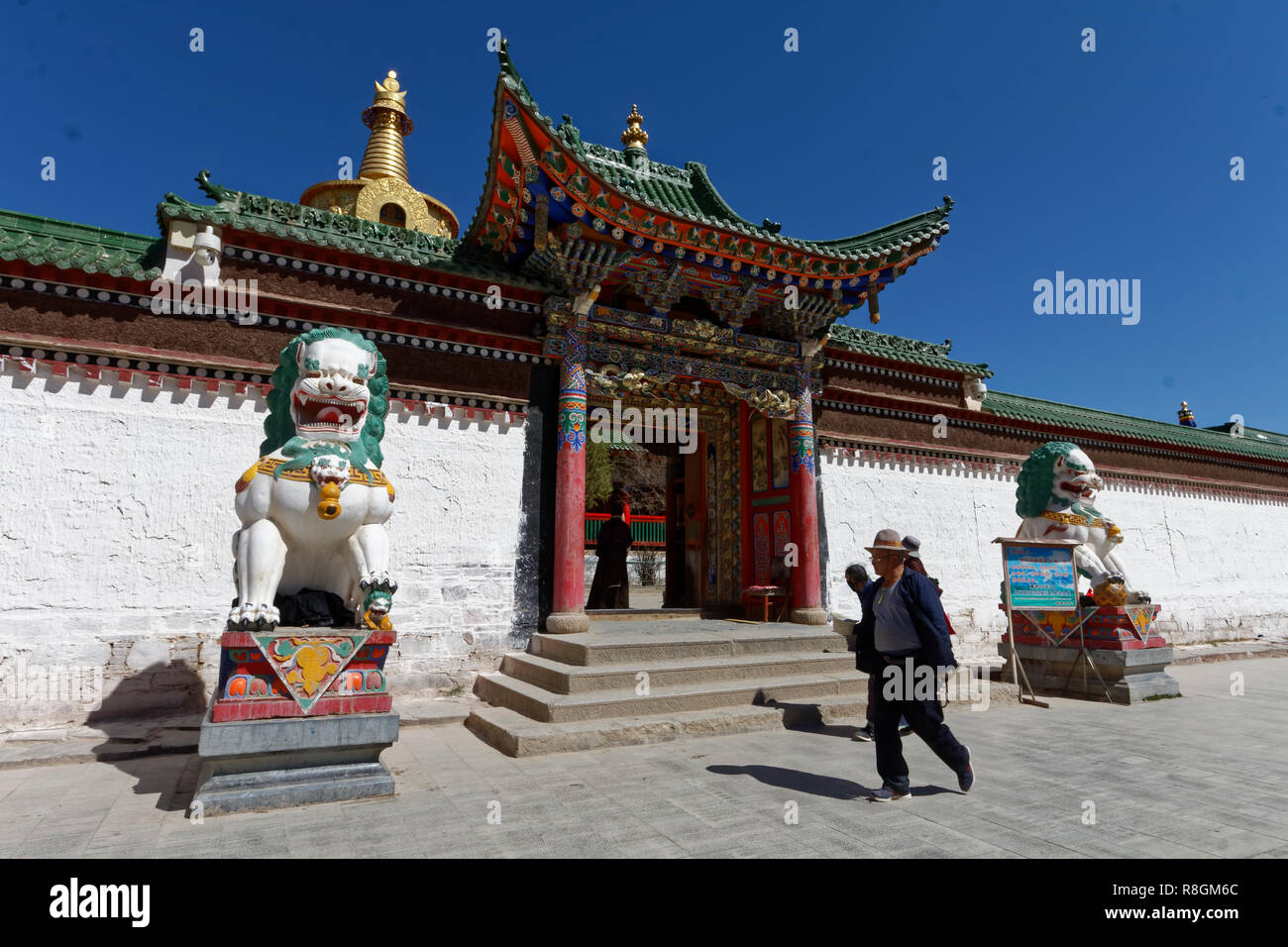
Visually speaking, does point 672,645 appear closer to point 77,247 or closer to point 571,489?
point 571,489

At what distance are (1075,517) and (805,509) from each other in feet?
10.2

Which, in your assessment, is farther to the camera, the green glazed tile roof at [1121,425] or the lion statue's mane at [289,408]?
the green glazed tile roof at [1121,425]

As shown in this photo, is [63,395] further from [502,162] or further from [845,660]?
[845,660]

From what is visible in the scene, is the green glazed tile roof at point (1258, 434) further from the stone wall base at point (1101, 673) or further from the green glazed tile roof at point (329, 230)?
the green glazed tile roof at point (329, 230)

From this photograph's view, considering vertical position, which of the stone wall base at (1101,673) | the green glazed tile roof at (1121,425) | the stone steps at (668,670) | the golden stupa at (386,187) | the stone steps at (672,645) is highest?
the golden stupa at (386,187)

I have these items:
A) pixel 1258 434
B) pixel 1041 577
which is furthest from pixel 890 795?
pixel 1258 434

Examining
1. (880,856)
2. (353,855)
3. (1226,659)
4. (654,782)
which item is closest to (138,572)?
(353,855)

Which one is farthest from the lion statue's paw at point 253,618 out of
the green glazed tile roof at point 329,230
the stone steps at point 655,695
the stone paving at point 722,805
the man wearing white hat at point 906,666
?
the green glazed tile roof at point 329,230

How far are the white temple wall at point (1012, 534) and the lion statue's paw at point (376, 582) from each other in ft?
21.8

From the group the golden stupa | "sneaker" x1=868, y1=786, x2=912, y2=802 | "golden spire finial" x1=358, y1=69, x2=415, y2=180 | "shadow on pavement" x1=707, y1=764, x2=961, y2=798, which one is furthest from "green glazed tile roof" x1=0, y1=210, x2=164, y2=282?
"golden spire finial" x1=358, y1=69, x2=415, y2=180

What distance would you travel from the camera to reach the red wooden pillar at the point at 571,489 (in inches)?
296

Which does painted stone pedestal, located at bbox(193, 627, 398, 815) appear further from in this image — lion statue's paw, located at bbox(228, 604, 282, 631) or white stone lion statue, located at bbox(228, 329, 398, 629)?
white stone lion statue, located at bbox(228, 329, 398, 629)

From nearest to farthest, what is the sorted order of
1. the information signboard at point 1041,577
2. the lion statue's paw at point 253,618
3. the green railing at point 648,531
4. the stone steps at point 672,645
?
1. the lion statue's paw at point 253,618
2. the stone steps at point 672,645
3. the information signboard at point 1041,577
4. the green railing at point 648,531

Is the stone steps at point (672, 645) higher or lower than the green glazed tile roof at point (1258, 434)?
lower
